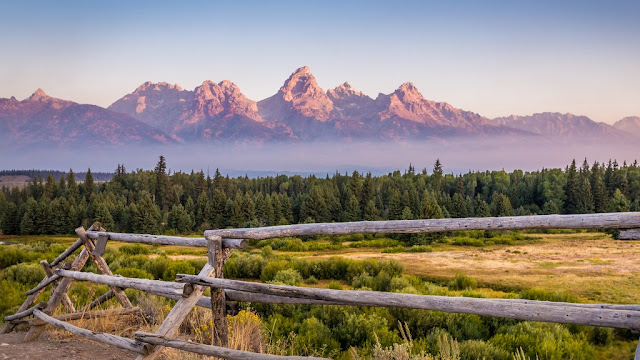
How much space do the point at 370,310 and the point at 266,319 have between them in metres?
2.68

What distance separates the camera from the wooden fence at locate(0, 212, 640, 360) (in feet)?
12.7

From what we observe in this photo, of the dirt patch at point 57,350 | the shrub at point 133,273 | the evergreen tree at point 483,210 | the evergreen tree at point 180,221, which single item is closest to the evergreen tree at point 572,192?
the evergreen tree at point 483,210

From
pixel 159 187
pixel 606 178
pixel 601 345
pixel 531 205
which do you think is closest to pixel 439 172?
pixel 531 205

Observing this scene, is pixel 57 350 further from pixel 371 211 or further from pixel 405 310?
pixel 371 211

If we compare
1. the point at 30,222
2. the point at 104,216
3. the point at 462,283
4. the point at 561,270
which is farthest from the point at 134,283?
the point at 30,222

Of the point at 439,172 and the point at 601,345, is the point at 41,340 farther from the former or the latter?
the point at 439,172

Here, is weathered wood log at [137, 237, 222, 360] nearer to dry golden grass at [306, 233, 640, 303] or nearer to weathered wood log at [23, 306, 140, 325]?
weathered wood log at [23, 306, 140, 325]

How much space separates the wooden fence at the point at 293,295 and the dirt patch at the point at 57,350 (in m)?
0.35

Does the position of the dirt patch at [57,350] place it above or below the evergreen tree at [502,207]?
above

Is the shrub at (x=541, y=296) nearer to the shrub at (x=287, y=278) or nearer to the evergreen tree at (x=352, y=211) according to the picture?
the shrub at (x=287, y=278)

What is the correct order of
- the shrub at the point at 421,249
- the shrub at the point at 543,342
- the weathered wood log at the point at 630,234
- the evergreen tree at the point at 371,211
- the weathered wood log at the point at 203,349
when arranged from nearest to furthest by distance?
the weathered wood log at the point at 630,234 < the weathered wood log at the point at 203,349 < the shrub at the point at 543,342 < the shrub at the point at 421,249 < the evergreen tree at the point at 371,211

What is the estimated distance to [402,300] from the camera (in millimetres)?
4500

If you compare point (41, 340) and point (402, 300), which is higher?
point (402, 300)

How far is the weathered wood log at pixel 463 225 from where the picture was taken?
157 inches
